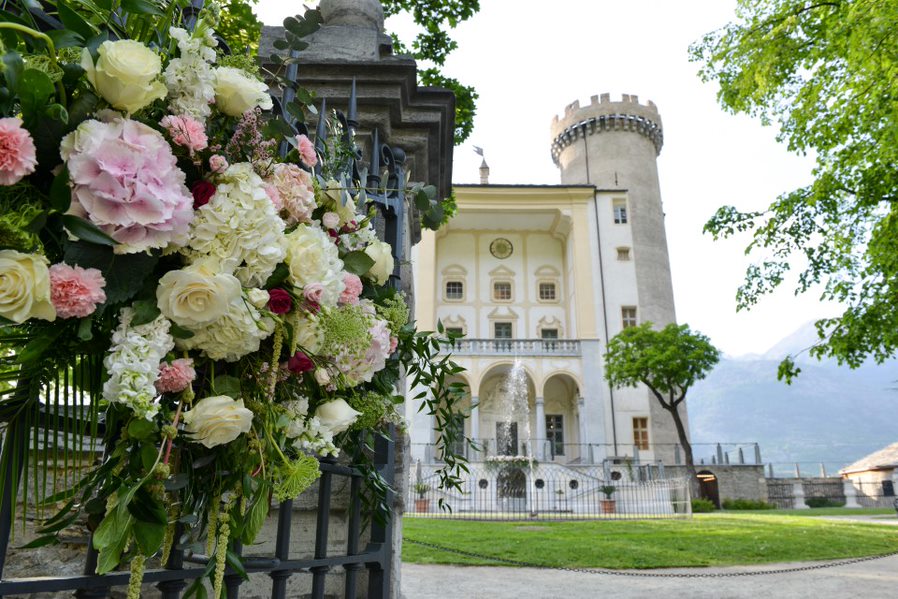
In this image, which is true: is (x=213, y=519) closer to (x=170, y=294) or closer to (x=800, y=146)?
(x=170, y=294)

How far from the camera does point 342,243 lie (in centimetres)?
180

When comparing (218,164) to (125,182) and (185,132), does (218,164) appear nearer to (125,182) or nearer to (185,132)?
(185,132)

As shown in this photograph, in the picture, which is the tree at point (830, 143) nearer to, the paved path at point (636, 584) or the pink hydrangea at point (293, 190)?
the paved path at point (636, 584)

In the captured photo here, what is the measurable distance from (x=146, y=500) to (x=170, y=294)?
37 cm

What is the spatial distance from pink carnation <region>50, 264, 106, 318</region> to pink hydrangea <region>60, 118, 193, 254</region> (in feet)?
0.23

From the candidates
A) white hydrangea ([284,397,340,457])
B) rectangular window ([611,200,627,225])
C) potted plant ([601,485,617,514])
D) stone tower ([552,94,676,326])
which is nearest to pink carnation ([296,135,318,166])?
white hydrangea ([284,397,340,457])

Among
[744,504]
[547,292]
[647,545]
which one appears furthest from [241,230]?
[547,292]

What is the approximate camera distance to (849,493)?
30.2 meters

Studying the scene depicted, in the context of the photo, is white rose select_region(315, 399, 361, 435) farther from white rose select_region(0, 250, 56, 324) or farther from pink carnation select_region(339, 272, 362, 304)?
white rose select_region(0, 250, 56, 324)

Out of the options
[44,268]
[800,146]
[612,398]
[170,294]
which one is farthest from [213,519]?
[612,398]

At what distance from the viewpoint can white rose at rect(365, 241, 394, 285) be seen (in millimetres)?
1829

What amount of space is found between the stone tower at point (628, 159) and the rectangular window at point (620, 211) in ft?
1.02

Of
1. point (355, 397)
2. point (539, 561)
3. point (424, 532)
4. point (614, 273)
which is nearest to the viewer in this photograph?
point (355, 397)

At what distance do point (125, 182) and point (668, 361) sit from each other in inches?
994
